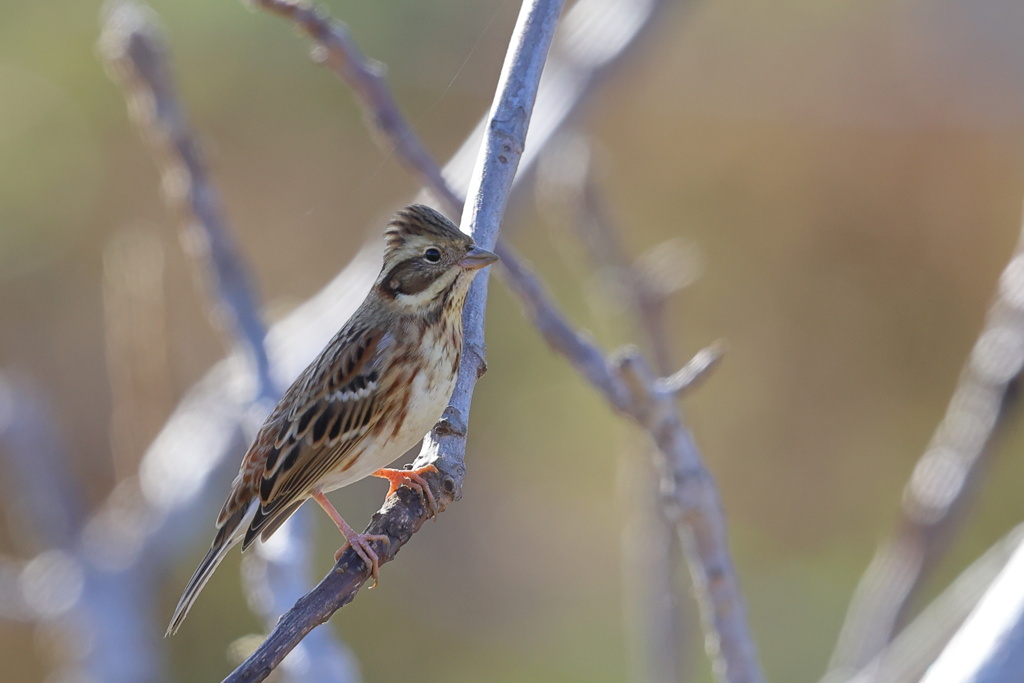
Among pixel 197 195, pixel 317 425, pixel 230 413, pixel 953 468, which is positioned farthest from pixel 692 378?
pixel 230 413

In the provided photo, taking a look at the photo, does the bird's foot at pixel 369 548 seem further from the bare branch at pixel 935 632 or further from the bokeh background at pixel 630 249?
the bokeh background at pixel 630 249

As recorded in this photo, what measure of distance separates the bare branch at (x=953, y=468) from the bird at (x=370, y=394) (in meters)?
1.56

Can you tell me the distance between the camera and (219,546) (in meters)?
3.53

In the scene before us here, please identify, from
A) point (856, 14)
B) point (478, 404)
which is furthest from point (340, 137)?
point (856, 14)

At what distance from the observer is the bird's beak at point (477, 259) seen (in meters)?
3.08

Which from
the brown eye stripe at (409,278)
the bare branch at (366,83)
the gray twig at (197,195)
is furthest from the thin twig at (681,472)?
the gray twig at (197,195)

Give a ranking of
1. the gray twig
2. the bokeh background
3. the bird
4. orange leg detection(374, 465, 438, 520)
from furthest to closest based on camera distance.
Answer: the bokeh background
the gray twig
the bird
orange leg detection(374, 465, 438, 520)

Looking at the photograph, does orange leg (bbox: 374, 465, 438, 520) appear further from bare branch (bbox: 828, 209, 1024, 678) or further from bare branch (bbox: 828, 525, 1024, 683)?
bare branch (bbox: 828, 209, 1024, 678)

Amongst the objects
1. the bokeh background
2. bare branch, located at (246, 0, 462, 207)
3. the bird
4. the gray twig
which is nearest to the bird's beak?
the bird

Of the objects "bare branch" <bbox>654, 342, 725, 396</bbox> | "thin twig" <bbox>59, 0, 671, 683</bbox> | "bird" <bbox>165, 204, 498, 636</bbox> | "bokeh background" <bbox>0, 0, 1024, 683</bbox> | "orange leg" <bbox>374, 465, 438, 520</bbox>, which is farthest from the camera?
"bokeh background" <bbox>0, 0, 1024, 683</bbox>

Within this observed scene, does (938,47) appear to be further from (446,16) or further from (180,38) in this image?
(180,38)

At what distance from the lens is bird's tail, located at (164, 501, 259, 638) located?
330cm

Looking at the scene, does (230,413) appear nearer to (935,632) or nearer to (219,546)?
(219,546)

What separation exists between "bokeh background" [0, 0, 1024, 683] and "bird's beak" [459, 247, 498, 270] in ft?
15.4
